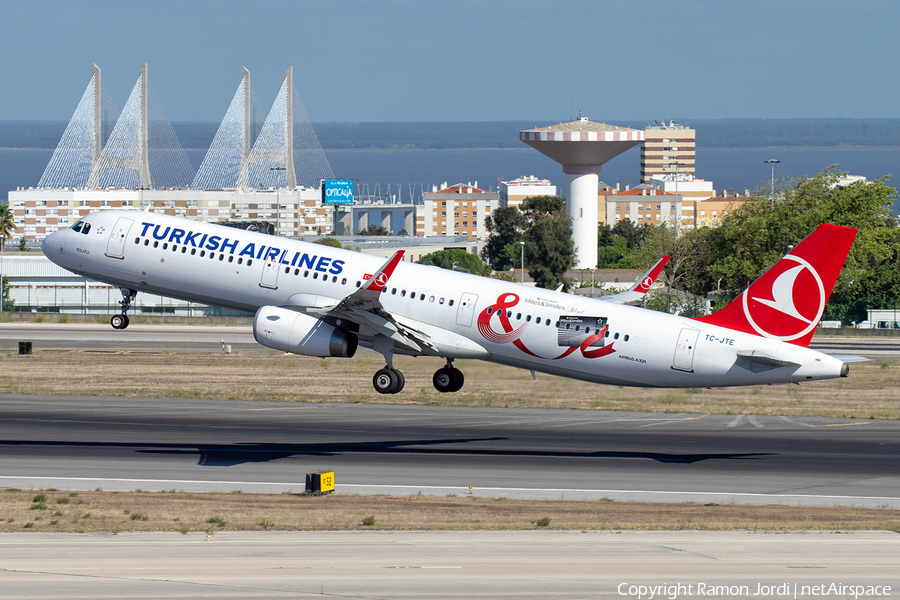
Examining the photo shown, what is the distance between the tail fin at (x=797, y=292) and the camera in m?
38.0

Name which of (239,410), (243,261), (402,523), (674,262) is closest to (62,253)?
(243,261)

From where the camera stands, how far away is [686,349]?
131ft

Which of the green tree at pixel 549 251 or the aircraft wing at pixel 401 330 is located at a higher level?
the green tree at pixel 549 251

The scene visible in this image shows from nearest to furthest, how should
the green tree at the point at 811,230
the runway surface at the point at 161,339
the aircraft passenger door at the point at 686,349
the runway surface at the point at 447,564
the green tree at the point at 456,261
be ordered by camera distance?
the runway surface at the point at 447,564 < the aircraft passenger door at the point at 686,349 < the runway surface at the point at 161,339 < the green tree at the point at 811,230 < the green tree at the point at 456,261

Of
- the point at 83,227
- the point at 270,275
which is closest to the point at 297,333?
the point at 270,275

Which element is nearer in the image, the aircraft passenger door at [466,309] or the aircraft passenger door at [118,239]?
the aircraft passenger door at [466,309]

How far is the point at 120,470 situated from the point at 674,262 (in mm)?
102907

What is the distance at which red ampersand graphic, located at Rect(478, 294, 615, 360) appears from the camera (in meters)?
40.6

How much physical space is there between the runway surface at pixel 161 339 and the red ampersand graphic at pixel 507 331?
131 feet

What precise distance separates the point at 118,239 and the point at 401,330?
1315 cm

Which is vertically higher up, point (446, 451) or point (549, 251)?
point (549, 251)

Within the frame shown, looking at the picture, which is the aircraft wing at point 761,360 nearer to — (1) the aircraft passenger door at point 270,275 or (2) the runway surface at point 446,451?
(2) the runway surface at point 446,451

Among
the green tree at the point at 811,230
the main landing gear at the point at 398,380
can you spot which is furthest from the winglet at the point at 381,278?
the green tree at the point at 811,230

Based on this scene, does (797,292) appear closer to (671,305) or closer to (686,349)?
(686,349)
